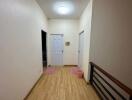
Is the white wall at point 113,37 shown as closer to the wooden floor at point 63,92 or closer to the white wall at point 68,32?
the wooden floor at point 63,92

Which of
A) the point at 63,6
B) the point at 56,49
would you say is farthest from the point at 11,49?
the point at 56,49

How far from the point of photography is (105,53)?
3.07 metres

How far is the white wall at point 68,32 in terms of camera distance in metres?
5.67

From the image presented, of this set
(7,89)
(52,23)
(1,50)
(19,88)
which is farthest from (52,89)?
(52,23)

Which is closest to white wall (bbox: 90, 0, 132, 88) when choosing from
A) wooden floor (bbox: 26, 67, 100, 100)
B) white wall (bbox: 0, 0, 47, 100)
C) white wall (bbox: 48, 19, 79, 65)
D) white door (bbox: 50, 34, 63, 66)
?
wooden floor (bbox: 26, 67, 100, 100)

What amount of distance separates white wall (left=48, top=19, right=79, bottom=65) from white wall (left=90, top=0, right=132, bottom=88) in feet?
8.51

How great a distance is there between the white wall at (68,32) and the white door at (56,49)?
24cm

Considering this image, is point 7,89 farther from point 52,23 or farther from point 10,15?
point 52,23

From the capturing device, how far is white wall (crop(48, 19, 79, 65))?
5668 mm

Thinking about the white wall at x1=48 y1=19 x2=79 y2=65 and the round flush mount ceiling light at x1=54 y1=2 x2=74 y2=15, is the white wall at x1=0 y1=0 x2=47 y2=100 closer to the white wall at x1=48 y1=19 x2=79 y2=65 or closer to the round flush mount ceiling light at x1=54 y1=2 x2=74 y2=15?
the round flush mount ceiling light at x1=54 y1=2 x2=74 y2=15

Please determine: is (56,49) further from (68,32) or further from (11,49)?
(11,49)

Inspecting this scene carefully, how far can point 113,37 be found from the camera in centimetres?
266

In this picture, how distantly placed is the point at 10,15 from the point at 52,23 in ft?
13.4

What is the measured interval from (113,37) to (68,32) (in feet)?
11.1
